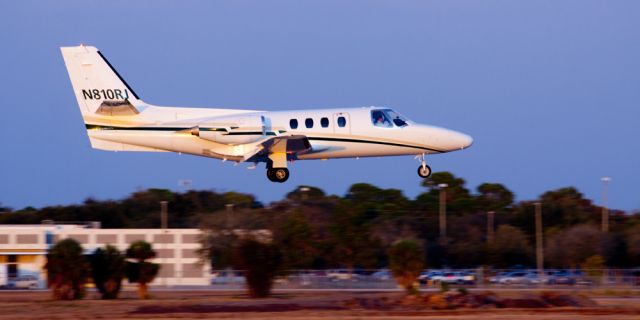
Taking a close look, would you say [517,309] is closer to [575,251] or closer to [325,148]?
[325,148]

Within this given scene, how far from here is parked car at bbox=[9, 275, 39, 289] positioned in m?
43.9

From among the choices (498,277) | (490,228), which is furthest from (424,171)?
(490,228)

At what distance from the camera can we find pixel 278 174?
3306cm

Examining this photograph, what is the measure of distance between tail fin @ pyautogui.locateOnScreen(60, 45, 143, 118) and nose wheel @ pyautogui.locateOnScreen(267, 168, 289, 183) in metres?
4.85

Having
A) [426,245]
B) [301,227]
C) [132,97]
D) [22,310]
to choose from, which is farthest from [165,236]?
[22,310]

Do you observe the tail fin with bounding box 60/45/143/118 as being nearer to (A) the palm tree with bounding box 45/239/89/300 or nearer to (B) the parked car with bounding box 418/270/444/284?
(A) the palm tree with bounding box 45/239/89/300

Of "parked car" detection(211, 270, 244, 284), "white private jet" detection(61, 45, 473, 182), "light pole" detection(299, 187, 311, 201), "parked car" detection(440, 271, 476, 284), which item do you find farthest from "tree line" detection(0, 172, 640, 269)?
"white private jet" detection(61, 45, 473, 182)

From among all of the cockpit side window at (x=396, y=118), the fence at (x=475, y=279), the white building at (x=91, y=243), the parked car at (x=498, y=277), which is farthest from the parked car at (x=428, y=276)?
the cockpit side window at (x=396, y=118)

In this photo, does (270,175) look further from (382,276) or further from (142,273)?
(382,276)

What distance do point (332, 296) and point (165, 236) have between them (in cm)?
2712

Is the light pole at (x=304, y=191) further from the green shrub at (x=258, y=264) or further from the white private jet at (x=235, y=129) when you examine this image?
the white private jet at (x=235, y=129)

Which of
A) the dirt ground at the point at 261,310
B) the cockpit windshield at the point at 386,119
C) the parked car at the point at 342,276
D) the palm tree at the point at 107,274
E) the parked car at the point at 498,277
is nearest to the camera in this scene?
the dirt ground at the point at 261,310

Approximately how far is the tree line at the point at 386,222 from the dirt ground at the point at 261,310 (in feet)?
62.6

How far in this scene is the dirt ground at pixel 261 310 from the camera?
82.9 ft
